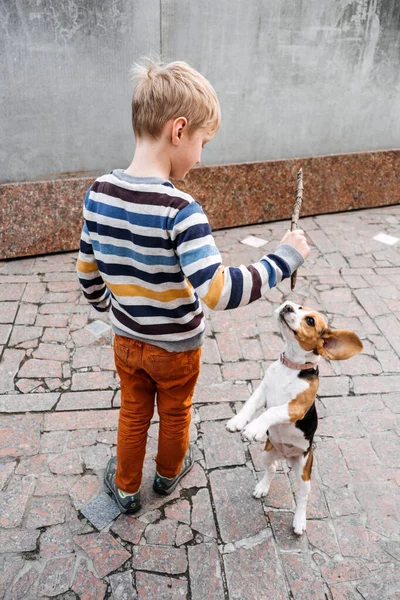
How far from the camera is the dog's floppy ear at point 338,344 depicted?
6.77ft

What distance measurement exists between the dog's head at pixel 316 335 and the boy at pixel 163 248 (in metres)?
0.30

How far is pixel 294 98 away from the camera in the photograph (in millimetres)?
5773

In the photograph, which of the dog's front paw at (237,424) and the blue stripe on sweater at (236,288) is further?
the dog's front paw at (237,424)

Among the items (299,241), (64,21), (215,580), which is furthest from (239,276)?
(64,21)

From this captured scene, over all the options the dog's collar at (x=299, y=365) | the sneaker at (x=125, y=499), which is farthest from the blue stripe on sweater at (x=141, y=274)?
the sneaker at (x=125, y=499)

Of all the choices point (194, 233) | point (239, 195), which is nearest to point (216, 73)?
point (239, 195)

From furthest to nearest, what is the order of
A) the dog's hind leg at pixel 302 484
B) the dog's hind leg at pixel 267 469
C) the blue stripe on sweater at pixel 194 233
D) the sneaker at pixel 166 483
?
the sneaker at pixel 166 483 < the dog's hind leg at pixel 267 469 < the dog's hind leg at pixel 302 484 < the blue stripe on sweater at pixel 194 233

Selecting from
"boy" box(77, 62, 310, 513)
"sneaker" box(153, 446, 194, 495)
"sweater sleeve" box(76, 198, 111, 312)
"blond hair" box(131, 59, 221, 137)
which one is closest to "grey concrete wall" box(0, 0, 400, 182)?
"sweater sleeve" box(76, 198, 111, 312)

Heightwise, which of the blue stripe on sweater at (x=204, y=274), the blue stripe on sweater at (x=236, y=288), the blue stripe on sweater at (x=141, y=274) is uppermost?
the blue stripe on sweater at (x=204, y=274)

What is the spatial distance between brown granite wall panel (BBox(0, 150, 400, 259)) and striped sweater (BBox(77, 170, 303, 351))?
319 centimetres

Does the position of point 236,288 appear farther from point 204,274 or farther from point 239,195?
point 239,195

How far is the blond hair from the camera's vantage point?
171 centimetres

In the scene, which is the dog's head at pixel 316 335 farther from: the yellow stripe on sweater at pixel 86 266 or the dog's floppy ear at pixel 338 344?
the yellow stripe on sweater at pixel 86 266

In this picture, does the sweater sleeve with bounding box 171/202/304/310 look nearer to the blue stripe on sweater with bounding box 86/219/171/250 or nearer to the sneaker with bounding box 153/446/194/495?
the blue stripe on sweater with bounding box 86/219/171/250
